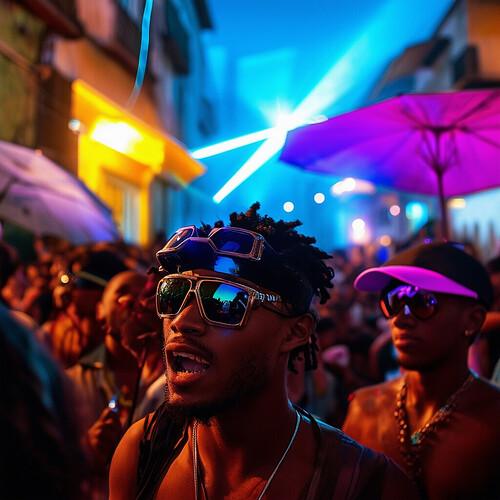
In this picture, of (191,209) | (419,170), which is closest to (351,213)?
(191,209)

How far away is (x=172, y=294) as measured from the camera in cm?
189

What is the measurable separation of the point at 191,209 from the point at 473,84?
12.0m

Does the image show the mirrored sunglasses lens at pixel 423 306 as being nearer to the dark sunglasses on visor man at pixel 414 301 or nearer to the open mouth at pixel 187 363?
the dark sunglasses on visor man at pixel 414 301

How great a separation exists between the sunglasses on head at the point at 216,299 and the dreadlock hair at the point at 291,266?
8 cm

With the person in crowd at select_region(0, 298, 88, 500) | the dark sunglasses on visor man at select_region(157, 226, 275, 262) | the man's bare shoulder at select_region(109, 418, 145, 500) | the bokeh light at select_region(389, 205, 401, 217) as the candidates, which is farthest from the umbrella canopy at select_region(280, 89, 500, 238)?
the bokeh light at select_region(389, 205, 401, 217)

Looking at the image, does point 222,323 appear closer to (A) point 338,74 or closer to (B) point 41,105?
(B) point 41,105

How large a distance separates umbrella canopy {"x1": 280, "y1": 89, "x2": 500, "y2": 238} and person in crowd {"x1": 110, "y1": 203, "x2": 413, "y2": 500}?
2.50 metres

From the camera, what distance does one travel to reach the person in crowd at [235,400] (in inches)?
70.4

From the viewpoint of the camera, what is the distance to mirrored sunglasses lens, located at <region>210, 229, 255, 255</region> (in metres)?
1.90

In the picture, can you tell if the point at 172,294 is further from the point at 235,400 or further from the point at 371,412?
the point at 371,412

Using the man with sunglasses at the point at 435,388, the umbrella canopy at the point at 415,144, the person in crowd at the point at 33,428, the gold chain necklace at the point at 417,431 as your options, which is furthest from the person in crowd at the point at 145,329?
the umbrella canopy at the point at 415,144

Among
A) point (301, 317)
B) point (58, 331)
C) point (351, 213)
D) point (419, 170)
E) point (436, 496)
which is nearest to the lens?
point (301, 317)

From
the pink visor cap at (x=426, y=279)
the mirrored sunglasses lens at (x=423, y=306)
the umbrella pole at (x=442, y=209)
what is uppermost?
the umbrella pole at (x=442, y=209)

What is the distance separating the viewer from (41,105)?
30.5ft
